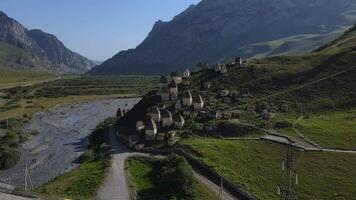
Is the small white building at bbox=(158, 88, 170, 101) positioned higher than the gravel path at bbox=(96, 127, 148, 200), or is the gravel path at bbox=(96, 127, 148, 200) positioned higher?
the small white building at bbox=(158, 88, 170, 101)

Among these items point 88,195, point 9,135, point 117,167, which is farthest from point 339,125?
point 9,135

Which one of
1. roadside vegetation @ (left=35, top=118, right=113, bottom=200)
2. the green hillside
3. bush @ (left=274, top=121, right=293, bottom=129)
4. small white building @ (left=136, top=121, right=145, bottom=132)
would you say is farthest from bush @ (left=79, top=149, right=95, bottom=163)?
bush @ (left=274, top=121, right=293, bottom=129)

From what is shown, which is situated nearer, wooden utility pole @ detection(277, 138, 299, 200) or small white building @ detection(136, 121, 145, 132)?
wooden utility pole @ detection(277, 138, 299, 200)

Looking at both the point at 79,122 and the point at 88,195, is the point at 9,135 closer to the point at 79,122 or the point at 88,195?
the point at 79,122

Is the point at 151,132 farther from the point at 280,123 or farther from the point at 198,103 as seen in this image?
the point at 280,123

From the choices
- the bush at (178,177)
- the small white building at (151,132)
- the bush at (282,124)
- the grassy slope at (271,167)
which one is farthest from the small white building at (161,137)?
the bush at (282,124)

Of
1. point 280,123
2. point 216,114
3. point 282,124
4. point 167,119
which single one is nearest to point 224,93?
point 216,114

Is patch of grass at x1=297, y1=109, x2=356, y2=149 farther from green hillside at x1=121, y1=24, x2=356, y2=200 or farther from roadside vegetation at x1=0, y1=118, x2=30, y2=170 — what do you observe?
roadside vegetation at x1=0, y1=118, x2=30, y2=170
